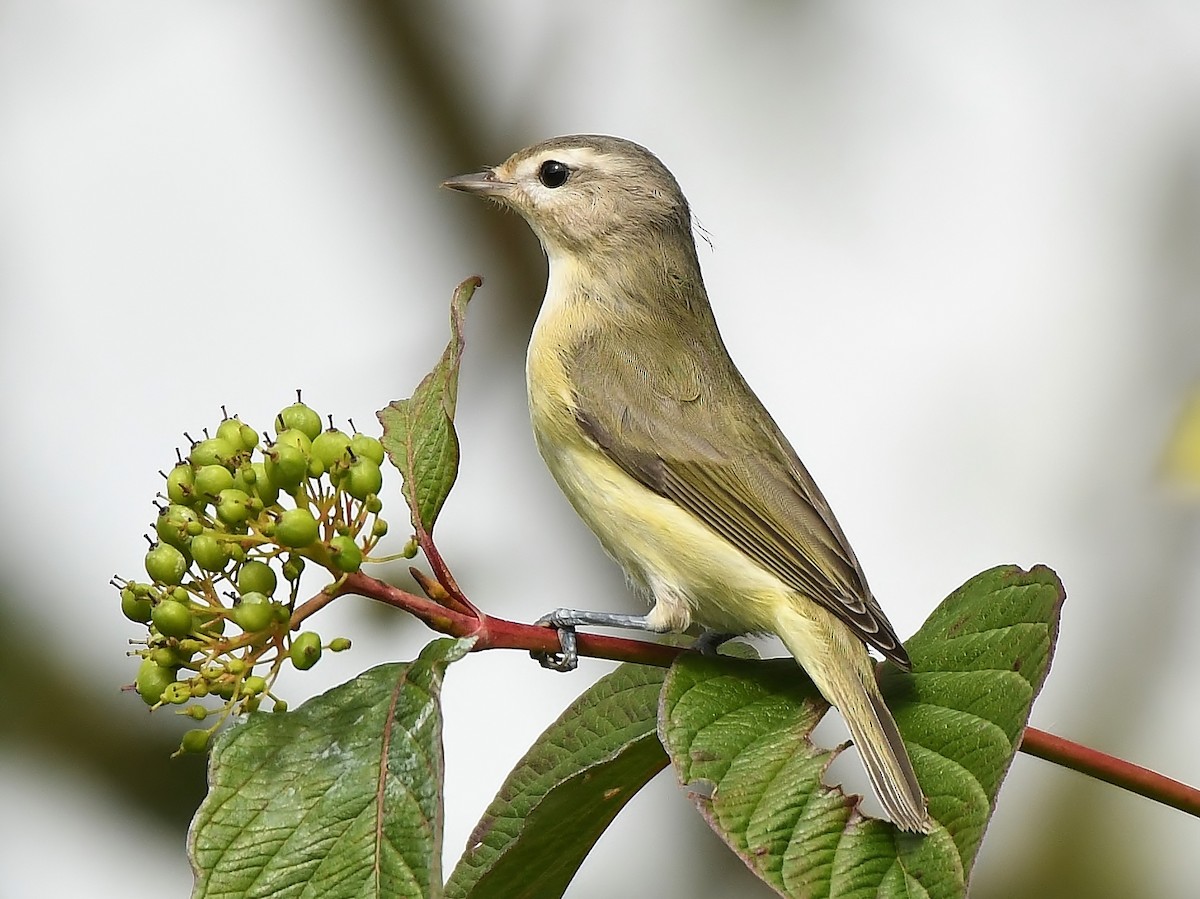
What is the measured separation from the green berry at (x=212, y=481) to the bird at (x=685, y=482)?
59cm

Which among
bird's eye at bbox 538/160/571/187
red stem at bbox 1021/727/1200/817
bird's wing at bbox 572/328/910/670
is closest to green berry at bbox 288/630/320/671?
red stem at bbox 1021/727/1200/817

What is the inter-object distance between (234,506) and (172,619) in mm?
144

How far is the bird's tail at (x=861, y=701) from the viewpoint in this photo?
175cm

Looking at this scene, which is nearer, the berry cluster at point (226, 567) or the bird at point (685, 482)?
the berry cluster at point (226, 567)

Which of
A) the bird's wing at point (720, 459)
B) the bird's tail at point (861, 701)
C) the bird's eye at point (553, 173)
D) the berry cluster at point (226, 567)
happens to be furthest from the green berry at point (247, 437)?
the bird's eye at point (553, 173)

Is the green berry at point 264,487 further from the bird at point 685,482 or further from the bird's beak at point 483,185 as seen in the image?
the bird's beak at point 483,185

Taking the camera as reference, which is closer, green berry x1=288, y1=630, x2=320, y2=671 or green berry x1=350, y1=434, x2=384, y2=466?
green berry x1=288, y1=630, x2=320, y2=671

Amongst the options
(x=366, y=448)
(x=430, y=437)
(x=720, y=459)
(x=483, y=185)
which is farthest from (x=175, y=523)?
(x=483, y=185)

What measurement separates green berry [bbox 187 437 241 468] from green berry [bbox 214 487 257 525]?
0.05m

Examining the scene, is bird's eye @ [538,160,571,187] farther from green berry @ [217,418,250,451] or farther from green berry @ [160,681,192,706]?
green berry @ [160,681,192,706]

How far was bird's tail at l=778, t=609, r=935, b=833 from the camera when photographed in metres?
1.75

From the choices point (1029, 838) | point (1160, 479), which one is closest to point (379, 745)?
point (1160, 479)

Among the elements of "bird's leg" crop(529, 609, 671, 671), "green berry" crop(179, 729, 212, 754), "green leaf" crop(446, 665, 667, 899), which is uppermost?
"bird's leg" crop(529, 609, 671, 671)

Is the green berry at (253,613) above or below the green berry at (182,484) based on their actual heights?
below
